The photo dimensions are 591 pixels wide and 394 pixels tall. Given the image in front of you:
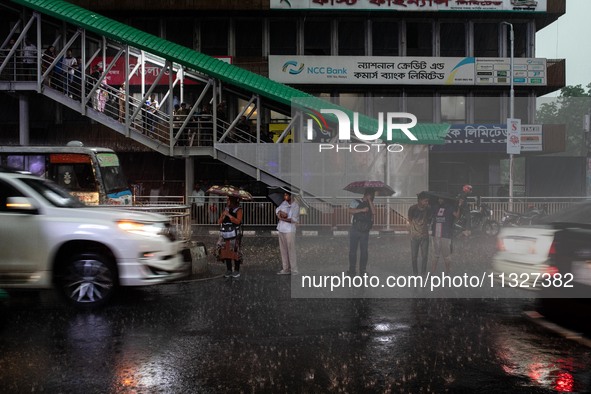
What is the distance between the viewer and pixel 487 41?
35594 millimetres

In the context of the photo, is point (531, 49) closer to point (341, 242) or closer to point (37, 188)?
point (341, 242)

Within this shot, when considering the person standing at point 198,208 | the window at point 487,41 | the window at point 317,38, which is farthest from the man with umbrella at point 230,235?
the window at point 487,41

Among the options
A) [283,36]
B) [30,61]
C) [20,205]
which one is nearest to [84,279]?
[20,205]

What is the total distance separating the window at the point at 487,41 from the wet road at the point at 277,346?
28.0 meters

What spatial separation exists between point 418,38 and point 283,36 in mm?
7480

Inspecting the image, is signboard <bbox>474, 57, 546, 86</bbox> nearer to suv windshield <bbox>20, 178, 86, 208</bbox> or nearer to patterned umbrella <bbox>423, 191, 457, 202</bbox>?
patterned umbrella <bbox>423, 191, 457, 202</bbox>

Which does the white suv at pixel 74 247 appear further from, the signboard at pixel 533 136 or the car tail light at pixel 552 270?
the signboard at pixel 533 136

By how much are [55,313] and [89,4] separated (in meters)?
26.8

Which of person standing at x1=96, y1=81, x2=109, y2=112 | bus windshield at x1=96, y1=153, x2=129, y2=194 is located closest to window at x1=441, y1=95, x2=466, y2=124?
person standing at x1=96, y1=81, x2=109, y2=112

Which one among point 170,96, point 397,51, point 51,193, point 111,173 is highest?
point 397,51

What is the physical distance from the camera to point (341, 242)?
20391 millimetres

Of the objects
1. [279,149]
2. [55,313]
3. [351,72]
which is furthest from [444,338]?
[351,72]

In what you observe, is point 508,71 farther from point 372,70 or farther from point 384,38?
point 372,70

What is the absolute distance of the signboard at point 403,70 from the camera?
33219 mm
